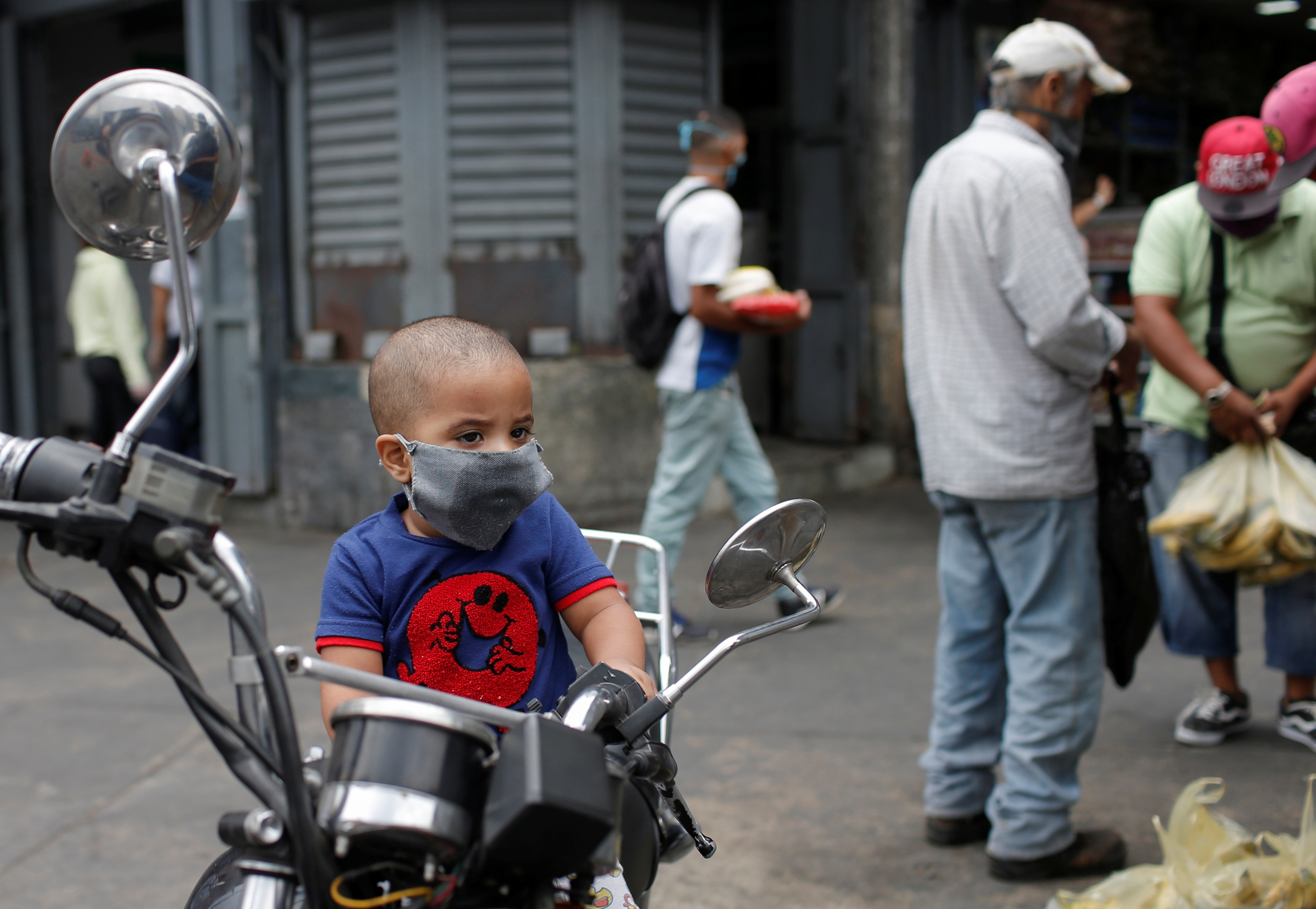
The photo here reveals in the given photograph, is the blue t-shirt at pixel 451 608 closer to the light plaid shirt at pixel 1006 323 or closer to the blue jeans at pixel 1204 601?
the light plaid shirt at pixel 1006 323

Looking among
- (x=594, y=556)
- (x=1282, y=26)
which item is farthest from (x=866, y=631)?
(x=1282, y=26)

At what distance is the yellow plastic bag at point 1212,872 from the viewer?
226 centimetres

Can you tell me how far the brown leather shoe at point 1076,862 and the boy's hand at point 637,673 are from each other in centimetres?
158

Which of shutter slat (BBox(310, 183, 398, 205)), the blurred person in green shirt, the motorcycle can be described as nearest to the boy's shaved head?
the motorcycle

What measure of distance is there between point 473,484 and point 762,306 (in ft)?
10.3

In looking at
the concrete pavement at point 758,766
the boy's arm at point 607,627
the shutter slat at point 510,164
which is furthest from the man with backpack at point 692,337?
the boy's arm at point 607,627

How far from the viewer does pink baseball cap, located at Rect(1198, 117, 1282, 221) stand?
3262 millimetres

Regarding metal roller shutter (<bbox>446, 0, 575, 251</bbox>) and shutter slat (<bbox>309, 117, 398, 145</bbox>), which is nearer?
metal roller shutter (<bbox>446, 0, 575, 251</bbox>)

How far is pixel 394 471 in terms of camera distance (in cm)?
160

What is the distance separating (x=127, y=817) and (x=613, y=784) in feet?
8.95

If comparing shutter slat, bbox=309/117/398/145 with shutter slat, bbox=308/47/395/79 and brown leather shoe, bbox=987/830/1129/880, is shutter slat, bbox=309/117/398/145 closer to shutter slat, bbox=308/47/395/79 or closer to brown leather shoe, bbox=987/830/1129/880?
shutter slat, bbox=308/47/395/79

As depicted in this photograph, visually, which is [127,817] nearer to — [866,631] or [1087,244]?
[866,631]

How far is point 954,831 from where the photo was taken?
3.02 m

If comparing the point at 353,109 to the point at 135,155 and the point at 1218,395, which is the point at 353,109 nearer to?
the point at 1218,395
